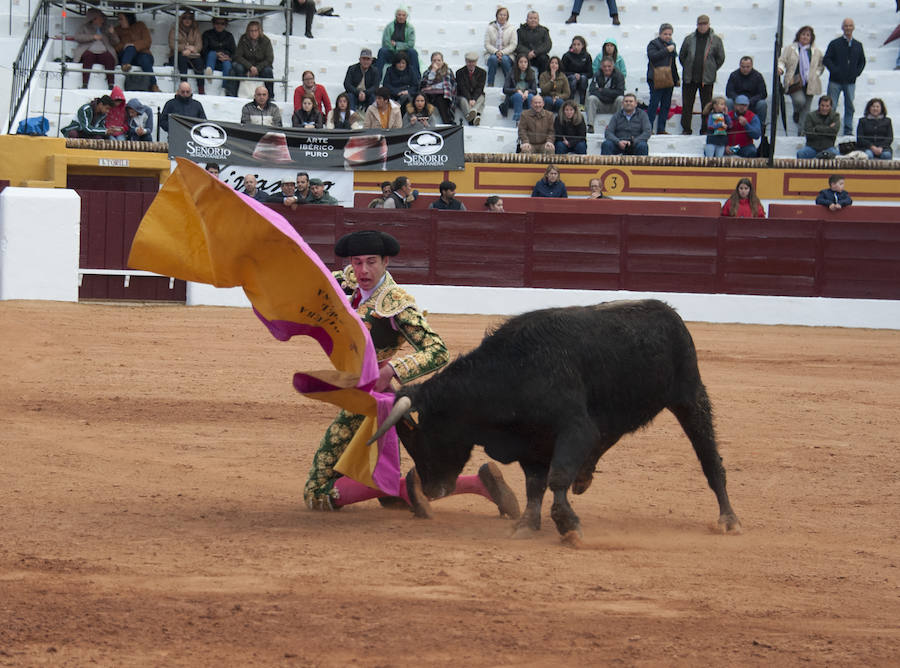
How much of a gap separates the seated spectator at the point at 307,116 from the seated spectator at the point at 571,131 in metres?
2.86

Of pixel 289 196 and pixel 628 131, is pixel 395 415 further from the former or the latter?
pixel 628 131

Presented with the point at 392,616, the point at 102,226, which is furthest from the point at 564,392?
the point at 102,226

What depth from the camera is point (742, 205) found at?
14172 millimetres

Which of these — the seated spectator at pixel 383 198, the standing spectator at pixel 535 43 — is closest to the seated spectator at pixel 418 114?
the seated spectator at pixel 383 198

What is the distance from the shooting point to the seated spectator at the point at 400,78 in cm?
1516

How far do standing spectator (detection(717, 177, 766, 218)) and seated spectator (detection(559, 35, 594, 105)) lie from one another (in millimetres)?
2612

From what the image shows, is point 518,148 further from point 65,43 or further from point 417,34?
point 65,43

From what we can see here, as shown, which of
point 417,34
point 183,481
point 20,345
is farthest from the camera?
point 417,34

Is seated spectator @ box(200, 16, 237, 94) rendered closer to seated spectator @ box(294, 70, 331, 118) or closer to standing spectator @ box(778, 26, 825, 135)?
seated spectator @ box(294, 70, 331, 118)

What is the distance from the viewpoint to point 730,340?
11922 millimetres

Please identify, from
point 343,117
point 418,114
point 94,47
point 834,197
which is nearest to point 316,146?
point 343,117

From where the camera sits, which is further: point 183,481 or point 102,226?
point 102,226

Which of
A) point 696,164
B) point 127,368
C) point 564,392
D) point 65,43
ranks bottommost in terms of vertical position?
point 127,368

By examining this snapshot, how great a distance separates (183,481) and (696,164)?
10.6 meters
